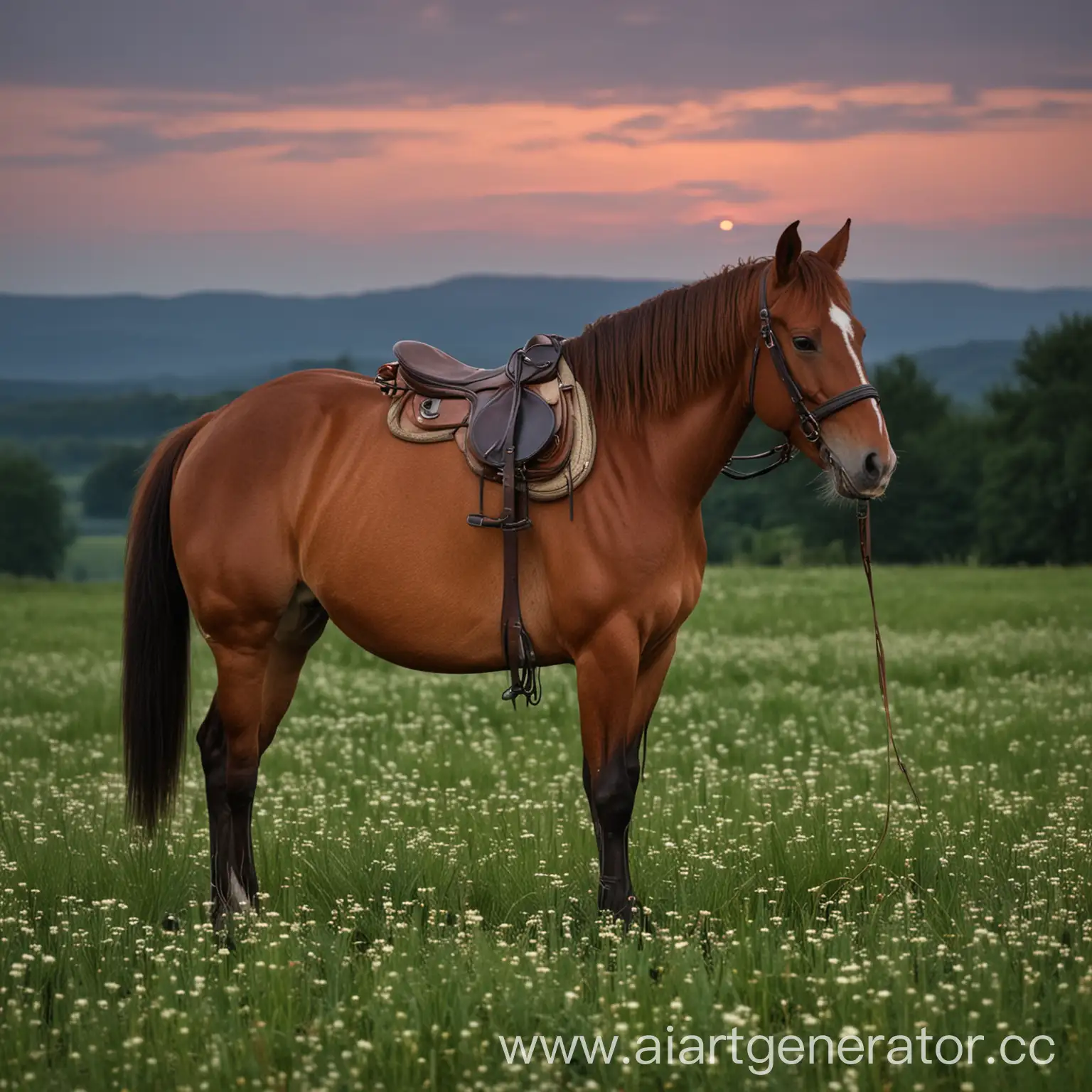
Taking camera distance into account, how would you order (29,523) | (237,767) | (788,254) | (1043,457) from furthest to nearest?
(29,523), (1043,457), (237,767), (788,254)

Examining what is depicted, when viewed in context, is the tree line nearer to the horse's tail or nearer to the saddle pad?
the horse's tail

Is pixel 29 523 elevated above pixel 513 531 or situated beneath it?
situated beneath

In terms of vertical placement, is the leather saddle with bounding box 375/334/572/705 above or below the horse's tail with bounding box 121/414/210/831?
above

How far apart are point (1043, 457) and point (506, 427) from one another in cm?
6806

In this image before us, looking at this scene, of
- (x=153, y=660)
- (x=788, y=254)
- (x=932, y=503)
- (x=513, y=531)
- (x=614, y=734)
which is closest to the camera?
(x=788, y=254)

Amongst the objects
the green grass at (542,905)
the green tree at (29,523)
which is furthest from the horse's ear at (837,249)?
the green tree at (29,523)

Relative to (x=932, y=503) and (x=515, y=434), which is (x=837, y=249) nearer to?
(x=515, y=434)

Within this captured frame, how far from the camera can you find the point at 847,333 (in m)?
6.23

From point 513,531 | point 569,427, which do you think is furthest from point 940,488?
point 513,531

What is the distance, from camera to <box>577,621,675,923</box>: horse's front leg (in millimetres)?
6465

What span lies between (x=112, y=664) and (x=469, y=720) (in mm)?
8320

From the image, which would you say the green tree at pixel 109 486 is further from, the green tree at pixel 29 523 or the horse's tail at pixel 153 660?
the horse's tail at pixel 153 660

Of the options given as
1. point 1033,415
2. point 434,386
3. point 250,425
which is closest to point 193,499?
point 250,425

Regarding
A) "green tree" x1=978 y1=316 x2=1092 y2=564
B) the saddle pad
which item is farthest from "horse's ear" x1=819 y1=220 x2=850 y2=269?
"green tree" x1=978 y1=316 x2=1092 y2=564
